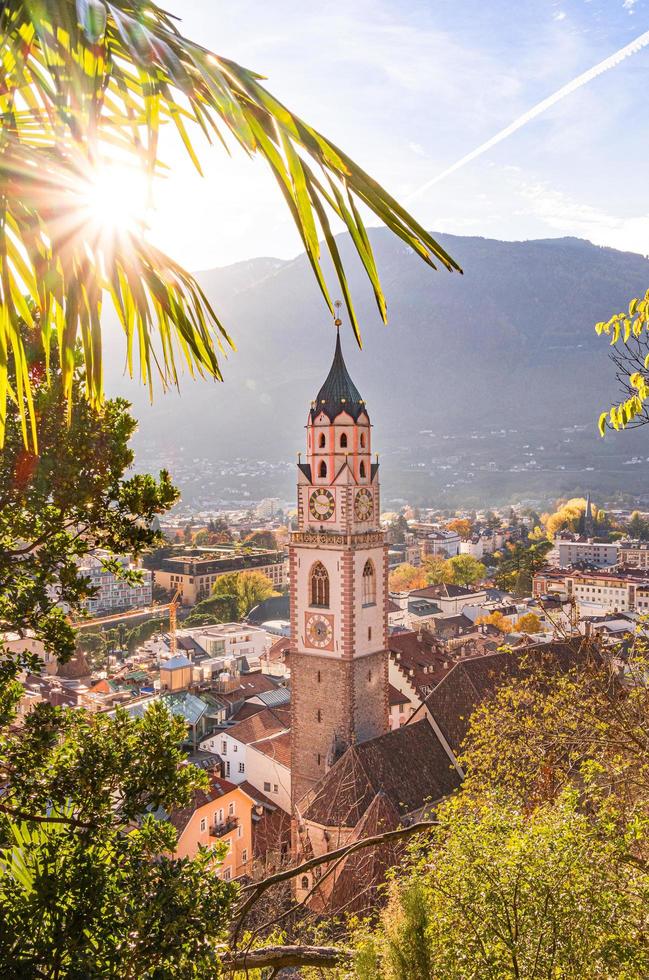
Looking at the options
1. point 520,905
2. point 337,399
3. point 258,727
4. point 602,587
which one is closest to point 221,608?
point 602,587

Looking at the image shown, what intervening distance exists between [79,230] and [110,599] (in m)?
83.8

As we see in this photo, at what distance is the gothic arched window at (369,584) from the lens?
2217 centimetres

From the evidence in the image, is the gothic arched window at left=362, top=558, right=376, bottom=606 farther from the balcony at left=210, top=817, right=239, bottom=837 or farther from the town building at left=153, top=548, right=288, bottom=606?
the town building at left=153, top=548, right=288, bottom=606

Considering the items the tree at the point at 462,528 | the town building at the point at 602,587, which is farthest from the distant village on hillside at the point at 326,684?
the tree at the point at 462,528

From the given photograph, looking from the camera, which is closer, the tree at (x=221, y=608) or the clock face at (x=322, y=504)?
the clock face at (x=322, y=504)

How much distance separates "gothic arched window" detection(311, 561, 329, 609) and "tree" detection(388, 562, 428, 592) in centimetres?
5900

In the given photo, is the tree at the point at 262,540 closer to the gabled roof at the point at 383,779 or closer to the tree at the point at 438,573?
the tree at the point at 438,573

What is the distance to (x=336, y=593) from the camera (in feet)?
70.7

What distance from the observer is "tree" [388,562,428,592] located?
82.1m

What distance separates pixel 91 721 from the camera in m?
5.64

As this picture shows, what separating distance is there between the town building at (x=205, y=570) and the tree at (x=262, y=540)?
16176 millimetres

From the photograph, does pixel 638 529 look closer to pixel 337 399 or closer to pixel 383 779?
pixel 337 399

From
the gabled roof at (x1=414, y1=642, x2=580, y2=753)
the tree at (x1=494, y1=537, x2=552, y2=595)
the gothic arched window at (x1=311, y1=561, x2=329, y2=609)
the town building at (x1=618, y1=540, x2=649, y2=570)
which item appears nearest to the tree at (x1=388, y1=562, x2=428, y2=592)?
the tree at (x1=494, y1=537, x2=552, y2=595)

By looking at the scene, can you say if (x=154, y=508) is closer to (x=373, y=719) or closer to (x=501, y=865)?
(x=501, y=865)
